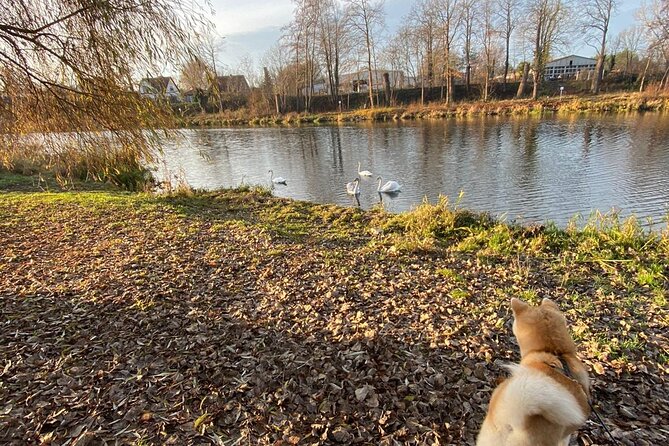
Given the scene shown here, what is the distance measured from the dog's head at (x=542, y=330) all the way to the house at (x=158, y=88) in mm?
5215

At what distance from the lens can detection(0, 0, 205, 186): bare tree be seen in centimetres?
423

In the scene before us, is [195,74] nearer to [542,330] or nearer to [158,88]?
[158,88]

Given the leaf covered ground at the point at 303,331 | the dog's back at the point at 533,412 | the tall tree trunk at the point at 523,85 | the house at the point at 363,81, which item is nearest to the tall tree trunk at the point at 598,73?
the tall tree trunk at the point at 523,85

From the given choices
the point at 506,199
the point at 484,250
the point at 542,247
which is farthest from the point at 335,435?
the point at 506,199

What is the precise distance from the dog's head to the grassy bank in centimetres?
2414

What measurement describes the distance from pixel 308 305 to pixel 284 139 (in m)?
25.2

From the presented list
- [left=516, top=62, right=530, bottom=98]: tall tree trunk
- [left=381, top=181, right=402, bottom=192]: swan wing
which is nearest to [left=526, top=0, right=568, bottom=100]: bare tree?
[left=516, top=62, right=530, bottom=98]: tall tree trunk

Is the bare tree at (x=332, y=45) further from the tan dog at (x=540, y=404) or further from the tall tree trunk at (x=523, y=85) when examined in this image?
the tan dog at (x=540, y=404)

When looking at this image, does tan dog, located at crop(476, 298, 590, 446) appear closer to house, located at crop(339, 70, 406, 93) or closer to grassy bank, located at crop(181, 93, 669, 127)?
grassy bank, located at crop(181, 93, 669, 127)

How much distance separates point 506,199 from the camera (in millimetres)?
10977

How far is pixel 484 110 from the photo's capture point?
113 feet

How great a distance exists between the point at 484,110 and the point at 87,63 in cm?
3591

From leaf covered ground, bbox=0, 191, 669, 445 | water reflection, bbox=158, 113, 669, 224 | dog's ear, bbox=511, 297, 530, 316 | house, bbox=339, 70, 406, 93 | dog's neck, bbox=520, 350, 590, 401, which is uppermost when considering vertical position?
house, bbox=339, 70, 406, 93

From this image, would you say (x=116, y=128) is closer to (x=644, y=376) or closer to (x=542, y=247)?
(x=644, y=376)
